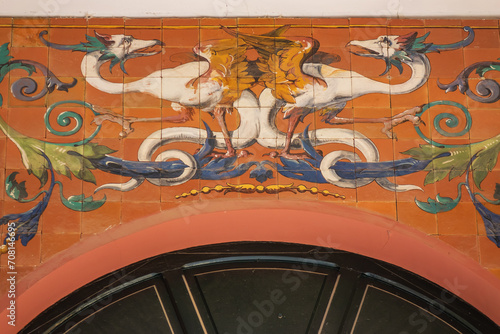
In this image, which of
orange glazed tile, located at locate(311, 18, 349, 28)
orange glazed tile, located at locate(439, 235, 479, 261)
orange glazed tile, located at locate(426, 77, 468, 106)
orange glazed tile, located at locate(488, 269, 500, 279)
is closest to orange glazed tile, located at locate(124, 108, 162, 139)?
orange glazed tile, located at locate(311, 18, 349, 28)

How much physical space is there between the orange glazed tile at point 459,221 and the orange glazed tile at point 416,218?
40 mm

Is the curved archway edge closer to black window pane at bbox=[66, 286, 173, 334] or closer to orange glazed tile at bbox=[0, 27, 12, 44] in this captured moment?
black window pane at bbox=[66, 286, 173, 334]

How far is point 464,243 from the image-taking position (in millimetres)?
Result: 3420

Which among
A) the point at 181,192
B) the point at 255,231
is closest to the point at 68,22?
the point at 181,192

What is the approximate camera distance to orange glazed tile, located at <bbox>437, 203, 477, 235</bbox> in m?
3.43

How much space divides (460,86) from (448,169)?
46 cm

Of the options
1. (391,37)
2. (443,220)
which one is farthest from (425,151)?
(391,37)

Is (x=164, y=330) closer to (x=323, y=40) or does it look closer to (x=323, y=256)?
(x=323, y=256)

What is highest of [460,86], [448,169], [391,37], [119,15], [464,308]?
[119,15]

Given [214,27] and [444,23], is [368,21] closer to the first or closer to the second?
[444,23]

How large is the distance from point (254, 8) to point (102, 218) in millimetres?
1363

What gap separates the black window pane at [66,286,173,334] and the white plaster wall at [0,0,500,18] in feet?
4.99

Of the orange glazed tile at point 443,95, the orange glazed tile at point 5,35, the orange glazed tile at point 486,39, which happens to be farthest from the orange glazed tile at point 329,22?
the orange glazed tile at point 5,35

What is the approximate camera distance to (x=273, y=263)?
367 centimetres
